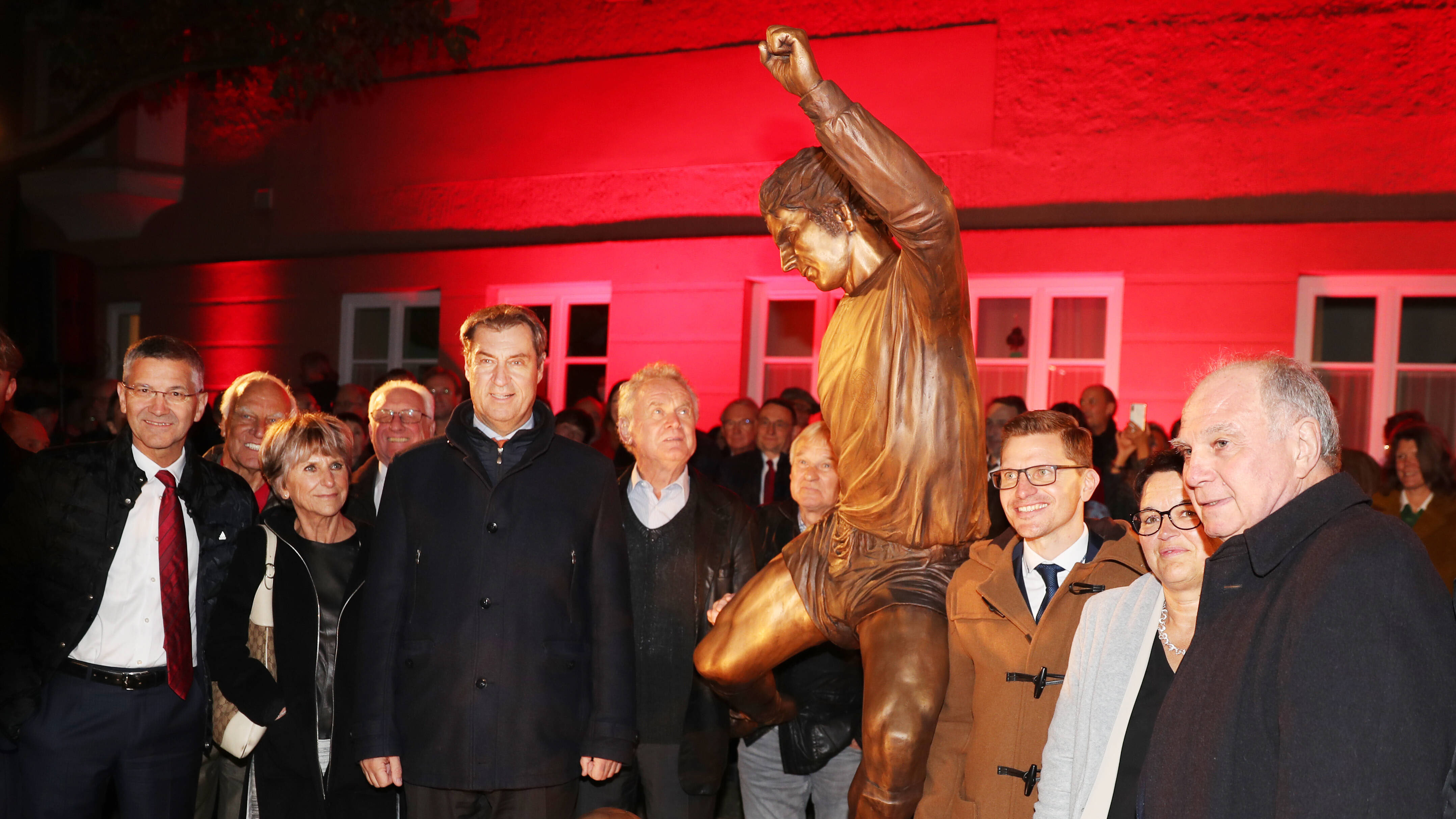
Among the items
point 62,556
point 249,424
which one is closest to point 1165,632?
point 62,556

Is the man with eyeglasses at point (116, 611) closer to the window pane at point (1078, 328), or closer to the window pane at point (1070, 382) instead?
the window pane at point (1070, 382)

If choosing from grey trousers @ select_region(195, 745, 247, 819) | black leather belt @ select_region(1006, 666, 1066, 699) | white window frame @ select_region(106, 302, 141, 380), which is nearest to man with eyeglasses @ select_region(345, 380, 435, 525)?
grey trousers @ select_region(195, 745, 247, 819)

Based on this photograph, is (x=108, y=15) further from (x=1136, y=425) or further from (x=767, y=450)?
(x=1136, y=425)

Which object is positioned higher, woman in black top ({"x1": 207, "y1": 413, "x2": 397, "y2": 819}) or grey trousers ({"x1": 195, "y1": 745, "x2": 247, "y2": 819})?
woman in black top ({"x1": 207, "y1": 413, "x2": 397, "y2": 819})

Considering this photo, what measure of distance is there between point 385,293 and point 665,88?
11.4ft

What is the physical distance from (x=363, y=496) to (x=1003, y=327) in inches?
243

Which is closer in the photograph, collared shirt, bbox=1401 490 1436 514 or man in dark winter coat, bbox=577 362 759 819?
man in dark winter coat, bbox=577 362 759 819

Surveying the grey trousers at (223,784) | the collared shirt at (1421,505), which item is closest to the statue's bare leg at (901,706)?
the grey trousers at (223,784)

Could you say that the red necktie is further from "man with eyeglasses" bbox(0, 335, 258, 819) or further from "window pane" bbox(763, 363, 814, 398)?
"window pane" bbox(763, 363, 814, 398)

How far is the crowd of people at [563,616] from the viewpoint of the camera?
2.38m

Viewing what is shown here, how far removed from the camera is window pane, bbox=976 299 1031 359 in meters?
9.83

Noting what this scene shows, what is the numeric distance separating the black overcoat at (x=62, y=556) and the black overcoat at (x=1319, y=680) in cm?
321

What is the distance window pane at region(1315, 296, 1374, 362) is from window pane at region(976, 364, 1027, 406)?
209 centimetres

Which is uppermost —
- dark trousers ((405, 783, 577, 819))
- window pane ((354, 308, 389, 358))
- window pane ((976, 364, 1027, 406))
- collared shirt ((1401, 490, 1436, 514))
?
window pane ((354, 308, 389, 358))
